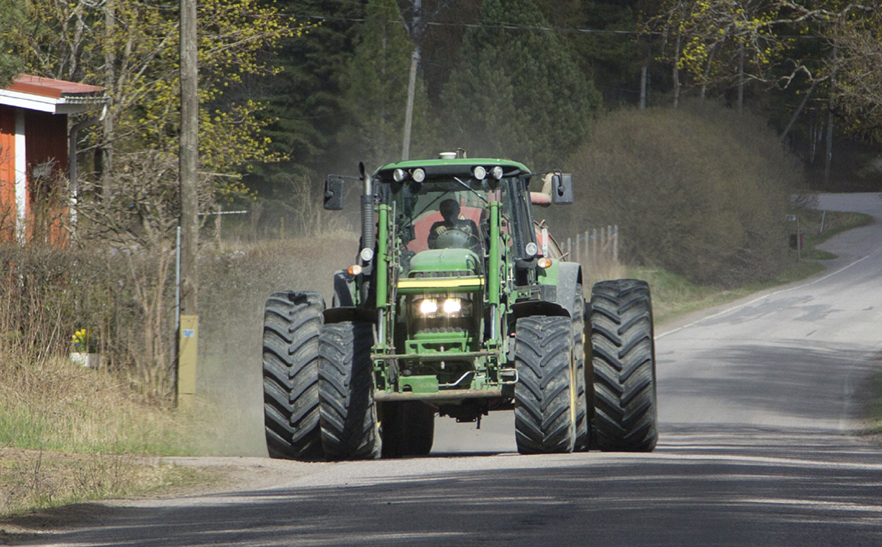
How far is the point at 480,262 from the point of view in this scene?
9875 millimetres

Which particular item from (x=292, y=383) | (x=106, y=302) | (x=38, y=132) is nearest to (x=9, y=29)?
(x=38, y=132)

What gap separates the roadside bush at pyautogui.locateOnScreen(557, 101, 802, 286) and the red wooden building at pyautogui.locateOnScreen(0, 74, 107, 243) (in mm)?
22581

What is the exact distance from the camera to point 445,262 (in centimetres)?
983

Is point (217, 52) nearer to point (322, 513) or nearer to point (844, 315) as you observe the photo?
point (322, 513)

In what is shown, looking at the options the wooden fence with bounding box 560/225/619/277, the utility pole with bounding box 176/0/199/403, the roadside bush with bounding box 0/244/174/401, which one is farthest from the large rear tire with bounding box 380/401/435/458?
the wooden fence with bounding box 560/225/619/277

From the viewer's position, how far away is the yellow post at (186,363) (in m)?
14.9

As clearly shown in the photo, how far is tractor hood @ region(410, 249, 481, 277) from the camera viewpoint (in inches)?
385

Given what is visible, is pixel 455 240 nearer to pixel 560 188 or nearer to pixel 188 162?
pixel 560 188

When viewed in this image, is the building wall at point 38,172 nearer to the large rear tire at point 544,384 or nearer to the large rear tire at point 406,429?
the large rear tire at point 406,429

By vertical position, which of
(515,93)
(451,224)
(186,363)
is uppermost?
(515,93)

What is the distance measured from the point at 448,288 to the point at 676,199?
31.1 metres

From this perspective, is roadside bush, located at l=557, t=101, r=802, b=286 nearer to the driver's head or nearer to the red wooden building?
the red wooden building

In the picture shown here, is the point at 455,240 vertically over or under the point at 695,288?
over

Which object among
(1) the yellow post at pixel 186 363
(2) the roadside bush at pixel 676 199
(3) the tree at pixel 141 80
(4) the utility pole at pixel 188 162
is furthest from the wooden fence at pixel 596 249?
(1) the yellow post at pixel 186 363
